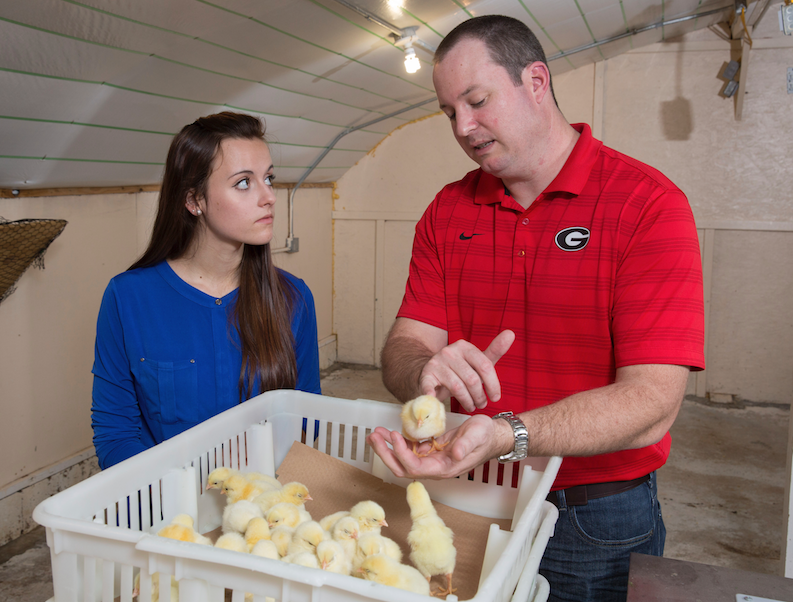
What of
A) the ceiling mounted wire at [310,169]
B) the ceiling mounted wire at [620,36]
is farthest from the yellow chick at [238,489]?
the ceiling mounted wire at [620,36]

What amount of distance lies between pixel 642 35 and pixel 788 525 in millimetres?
3577

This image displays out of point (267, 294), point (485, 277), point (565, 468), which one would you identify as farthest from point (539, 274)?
point (267, 294)

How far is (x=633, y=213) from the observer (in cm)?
128

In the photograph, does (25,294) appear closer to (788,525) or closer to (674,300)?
(674,300)

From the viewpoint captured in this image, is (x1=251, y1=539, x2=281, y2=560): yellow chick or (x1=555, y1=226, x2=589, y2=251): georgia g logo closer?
(x1=251, y1=539, x2=281, y2=560): yellow chick

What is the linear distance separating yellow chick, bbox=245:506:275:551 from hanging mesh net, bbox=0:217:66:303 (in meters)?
1.84

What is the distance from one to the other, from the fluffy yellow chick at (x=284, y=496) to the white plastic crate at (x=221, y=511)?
4.9 inches

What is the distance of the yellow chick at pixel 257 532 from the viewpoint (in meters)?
1.07

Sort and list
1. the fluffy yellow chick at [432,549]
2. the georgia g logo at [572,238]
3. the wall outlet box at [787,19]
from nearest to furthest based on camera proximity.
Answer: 1. the fluffy yellow chick at [432,549]
2. the georgia g logo at [572,238]
3. the wall outlet box at [787,19]

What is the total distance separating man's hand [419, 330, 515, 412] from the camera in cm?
112

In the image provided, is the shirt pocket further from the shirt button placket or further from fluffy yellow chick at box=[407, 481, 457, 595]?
the shirt button placket

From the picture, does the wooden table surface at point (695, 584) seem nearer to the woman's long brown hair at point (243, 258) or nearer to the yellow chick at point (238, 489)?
the yellow chick at point (238, 489)

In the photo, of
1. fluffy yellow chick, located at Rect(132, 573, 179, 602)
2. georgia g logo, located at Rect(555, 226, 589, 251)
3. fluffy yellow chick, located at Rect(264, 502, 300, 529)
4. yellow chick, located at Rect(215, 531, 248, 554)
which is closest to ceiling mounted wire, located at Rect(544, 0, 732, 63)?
georgia g logo, located at Rect(555, 226, 589, 251)

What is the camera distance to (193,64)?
2379 mm
